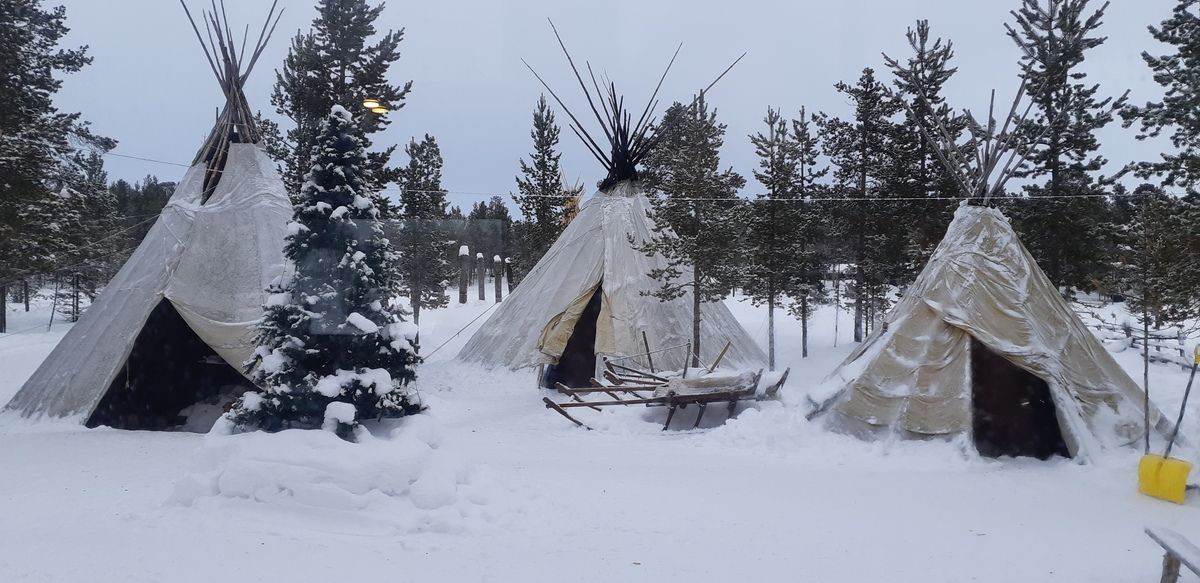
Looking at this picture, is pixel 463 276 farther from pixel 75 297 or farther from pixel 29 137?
pixel 29 137

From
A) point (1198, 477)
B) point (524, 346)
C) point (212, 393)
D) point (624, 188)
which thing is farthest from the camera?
point (624, 188)

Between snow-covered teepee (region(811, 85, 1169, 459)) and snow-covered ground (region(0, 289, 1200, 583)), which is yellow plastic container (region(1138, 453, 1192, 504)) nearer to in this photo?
snow-covered ground (region(0, 289, 1200, 583))

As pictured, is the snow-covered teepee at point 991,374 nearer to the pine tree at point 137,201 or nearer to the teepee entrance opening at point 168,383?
the teepee entrance opening at point 168,383

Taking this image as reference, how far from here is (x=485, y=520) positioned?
5.09m

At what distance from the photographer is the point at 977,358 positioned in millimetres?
7523

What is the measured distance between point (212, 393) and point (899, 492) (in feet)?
33.9

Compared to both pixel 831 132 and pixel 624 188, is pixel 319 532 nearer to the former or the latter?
pixel 624 188

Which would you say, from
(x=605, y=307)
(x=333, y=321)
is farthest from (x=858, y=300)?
(x=333, y=321)

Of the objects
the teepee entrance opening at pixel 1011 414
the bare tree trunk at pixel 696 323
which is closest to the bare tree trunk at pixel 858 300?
the bare tree trunk at pixel 696 323

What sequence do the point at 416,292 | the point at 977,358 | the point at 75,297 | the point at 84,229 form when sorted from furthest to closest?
1. the point at 75,297
2. the point at 416,292
3. the point at 84,229
4. the point at 977,358

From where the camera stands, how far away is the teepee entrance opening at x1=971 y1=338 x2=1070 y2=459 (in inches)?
289

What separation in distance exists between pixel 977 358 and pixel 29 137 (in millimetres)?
16179

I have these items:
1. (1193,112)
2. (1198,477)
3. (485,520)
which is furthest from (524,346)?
(1193,112)

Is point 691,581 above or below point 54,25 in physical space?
below
